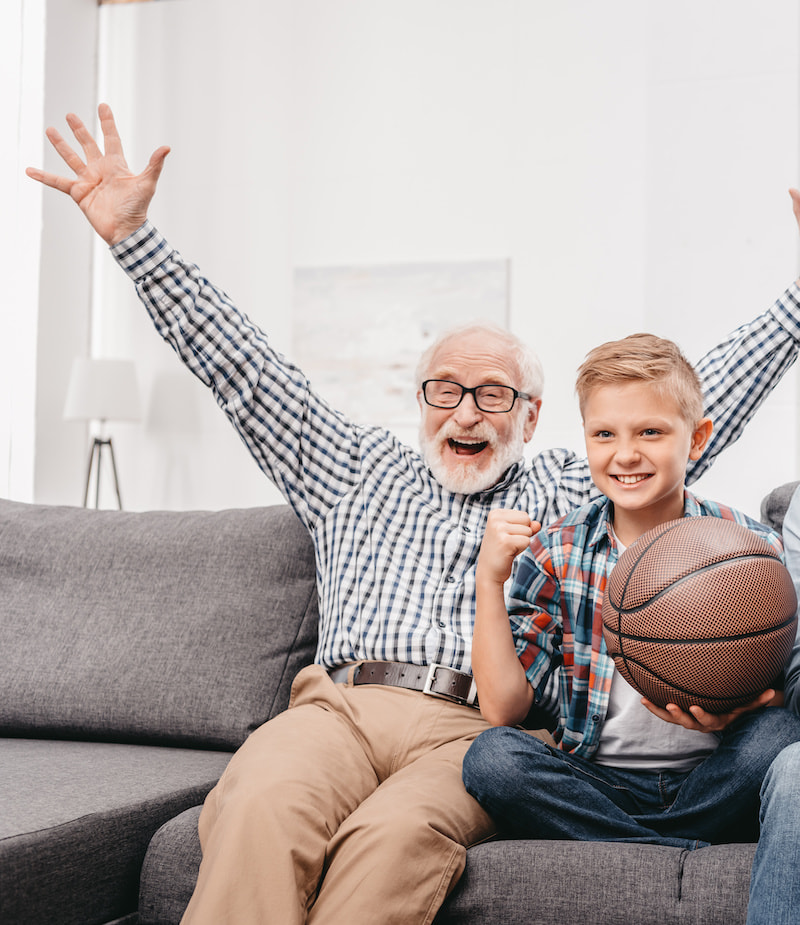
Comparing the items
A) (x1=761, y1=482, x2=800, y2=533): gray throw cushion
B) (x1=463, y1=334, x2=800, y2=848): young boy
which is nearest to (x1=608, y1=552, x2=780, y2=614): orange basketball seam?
(x1=463, y1=334, x2=800, y2=848): young boy

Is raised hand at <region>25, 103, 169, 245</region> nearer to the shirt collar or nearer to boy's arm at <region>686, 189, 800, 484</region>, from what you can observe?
the shirt collar

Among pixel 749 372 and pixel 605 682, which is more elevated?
pixel 749 372

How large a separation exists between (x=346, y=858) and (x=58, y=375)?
13.9 feet

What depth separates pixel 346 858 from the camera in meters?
1.41

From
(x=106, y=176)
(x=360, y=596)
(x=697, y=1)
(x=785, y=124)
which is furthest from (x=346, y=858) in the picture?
(x=697, y=1)

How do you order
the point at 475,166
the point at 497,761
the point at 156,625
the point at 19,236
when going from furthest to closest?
1. the point at 19,236
2. the point at 475,166
3. the point at 156,625
4. the point at 497,761

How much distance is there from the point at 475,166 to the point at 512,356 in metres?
2.83

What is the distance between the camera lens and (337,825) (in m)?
1.53

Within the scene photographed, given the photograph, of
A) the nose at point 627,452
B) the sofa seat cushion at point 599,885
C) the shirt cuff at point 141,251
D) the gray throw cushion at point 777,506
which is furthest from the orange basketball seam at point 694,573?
the shirt cuff at point 141,251

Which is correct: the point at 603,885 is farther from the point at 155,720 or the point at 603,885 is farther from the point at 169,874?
the point at 155,720

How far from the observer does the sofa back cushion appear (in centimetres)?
206

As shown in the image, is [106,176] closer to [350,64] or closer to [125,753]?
[125,753]

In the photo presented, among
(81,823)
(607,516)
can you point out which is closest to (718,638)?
(607,516)

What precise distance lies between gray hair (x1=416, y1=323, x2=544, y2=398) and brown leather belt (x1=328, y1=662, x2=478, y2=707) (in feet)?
2.21
